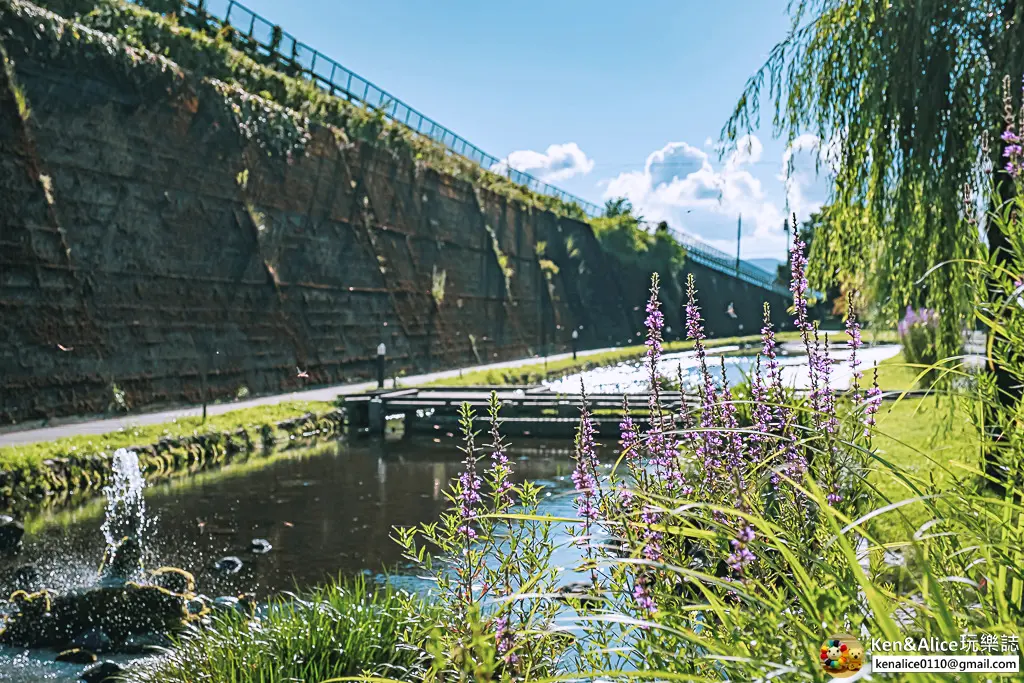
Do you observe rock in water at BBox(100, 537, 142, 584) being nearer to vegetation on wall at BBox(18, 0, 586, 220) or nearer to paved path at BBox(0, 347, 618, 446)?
paved path at BBox(0, 347, 618, 446)

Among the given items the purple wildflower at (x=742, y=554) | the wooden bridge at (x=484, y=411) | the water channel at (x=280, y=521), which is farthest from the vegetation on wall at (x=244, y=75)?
the purple wildflower at (x=742, y=554)

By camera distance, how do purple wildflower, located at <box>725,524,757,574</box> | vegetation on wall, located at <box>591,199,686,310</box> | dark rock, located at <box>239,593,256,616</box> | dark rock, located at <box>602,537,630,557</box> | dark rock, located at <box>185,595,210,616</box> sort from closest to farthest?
purple wildflower, located at <box>725,524,757,574</box> → dark rock, located at <box>602,537,630,557</box> → dark rock, located at <box>185,595,210,616</box> → dark rock, located at <box>239,593,256,616</box> → vegetation on wall, located at <box>591,199,686,310</box>

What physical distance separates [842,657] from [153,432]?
1293 centimetres

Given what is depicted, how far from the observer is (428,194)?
29.6 m

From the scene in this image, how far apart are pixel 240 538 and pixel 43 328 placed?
7.08 m

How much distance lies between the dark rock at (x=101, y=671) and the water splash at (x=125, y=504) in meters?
2.82

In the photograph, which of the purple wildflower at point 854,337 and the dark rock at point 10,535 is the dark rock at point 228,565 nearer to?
the dark rock at point 10,535

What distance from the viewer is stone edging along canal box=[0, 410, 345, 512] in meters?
10.2

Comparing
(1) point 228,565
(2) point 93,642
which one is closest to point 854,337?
(2) point 93,642

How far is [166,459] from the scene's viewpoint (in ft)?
40.9

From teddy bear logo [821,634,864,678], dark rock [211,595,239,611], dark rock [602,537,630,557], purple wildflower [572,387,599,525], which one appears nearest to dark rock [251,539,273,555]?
dark rock [211,595,239,611]

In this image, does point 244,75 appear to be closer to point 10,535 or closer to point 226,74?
point 226,74

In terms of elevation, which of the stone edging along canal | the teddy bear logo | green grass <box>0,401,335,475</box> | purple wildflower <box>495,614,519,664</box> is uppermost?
the teddy bear logo

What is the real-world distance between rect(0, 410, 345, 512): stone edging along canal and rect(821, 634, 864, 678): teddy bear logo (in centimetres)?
1045
